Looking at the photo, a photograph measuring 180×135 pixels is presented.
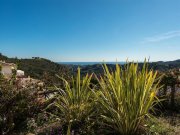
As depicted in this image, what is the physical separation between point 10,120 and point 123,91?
7.54ft

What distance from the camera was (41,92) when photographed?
6.30 meters

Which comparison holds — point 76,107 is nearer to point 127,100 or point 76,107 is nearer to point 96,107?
point 96,107

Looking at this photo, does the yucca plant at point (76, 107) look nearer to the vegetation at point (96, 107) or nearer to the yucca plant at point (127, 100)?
the vegetation at point (96, 107)

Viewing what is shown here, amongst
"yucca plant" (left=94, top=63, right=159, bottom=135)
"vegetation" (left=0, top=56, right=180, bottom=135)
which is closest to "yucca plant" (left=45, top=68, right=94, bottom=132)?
"vegetation" (left=0, top=56, right=180, bottom=135)

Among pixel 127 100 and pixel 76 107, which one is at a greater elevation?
pixel 127 100

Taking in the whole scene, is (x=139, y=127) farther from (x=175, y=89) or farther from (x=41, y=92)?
(x=175, y=89)

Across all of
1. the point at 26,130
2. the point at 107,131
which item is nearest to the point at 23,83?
the point at 26,130

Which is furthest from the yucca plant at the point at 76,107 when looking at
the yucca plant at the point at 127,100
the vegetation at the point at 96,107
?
the yucca plant at the point at 127,100

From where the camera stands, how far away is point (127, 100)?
378 centimetres

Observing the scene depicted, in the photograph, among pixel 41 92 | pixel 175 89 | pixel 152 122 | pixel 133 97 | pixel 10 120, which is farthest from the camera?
pixel 175 89

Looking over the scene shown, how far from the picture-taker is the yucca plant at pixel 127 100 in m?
3.82

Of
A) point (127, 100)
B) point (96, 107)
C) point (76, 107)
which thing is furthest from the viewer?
point (76, 107)

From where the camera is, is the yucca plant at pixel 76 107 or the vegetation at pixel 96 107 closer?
the vegetation at pixel 96 107

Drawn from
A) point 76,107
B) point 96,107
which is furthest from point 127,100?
point 76,107
